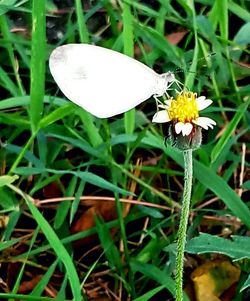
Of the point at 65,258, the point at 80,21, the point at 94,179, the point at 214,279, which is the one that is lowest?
the point at 214,279

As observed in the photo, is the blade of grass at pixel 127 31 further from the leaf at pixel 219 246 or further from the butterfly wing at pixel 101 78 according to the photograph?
the leaf at pixel 219 246

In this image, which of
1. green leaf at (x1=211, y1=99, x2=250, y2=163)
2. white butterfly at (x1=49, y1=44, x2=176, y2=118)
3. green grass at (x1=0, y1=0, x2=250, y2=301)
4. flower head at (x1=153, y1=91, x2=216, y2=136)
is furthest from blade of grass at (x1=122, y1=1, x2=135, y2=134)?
flower head at (x1=153, y1=91, x2=216, y2=136)

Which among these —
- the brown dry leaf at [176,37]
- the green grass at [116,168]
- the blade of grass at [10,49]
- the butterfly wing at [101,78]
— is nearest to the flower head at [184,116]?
the butterfly wing at [101,78]

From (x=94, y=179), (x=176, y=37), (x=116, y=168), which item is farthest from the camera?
(x=176, y=37)

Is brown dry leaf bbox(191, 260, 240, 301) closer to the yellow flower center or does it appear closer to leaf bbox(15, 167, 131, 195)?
leaf bbox(15, 167, 131, 195)

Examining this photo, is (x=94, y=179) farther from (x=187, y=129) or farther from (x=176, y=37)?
(x=176, y=37)

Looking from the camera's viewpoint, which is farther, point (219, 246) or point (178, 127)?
point (219, 246)

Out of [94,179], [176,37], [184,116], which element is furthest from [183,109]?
[176,37]

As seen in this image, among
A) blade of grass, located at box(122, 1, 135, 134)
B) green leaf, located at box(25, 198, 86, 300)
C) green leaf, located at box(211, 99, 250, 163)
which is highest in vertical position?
blade of grass, located at box(122, 1, 135, 134)

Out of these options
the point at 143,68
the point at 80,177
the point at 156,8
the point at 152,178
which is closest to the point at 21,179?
the point at 80,177
